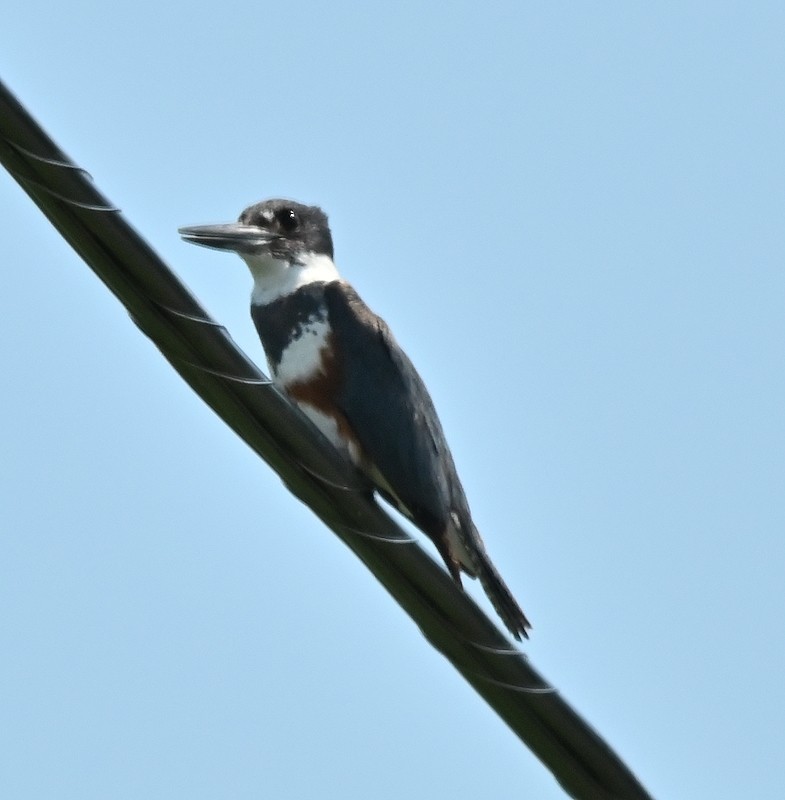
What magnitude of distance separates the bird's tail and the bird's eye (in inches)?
70.7

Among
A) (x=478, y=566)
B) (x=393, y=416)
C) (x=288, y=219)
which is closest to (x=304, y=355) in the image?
(x=393, y=416)

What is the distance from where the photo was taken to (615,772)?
341 cm

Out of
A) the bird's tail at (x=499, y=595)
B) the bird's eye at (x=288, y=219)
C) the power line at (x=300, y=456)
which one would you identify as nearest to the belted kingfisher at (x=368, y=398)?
the bird's tail at (x=499, y=595)

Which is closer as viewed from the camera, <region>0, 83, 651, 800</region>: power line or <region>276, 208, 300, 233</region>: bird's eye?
<region>0, 83, 651, 800</region>: power line

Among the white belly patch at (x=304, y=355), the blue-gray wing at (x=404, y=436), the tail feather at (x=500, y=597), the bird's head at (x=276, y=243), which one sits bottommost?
the tail feather at (x=500, y=597)

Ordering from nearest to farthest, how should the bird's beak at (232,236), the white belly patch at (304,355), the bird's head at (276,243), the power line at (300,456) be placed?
the power line at (300,456) → the white belly patch at (304,355) → the bird's beak at (232,236) → the bird's head at (276,243)

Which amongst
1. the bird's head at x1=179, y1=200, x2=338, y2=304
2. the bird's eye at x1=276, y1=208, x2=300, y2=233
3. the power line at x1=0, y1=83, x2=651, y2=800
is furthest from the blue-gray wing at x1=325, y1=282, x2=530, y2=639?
the power line at x1=0, y1=83, x2=651, y2=800

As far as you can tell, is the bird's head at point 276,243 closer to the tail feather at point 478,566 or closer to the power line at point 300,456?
the tail feather at point 478,566

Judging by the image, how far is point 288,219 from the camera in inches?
261

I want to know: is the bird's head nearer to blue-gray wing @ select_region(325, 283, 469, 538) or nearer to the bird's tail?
blue-gray wing @ select_region(325, 283, 469, 538)

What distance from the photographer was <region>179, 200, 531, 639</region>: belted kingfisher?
5656 millimetres

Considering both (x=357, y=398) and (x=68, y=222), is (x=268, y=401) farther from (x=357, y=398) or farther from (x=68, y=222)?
(x=357, y=398)

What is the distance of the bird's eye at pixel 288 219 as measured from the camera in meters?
6.60

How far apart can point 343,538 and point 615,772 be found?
2.78 feet
